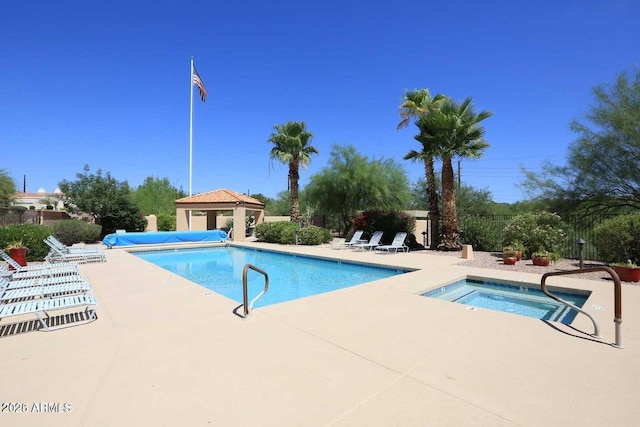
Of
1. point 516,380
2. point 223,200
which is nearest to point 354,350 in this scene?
point 516,380

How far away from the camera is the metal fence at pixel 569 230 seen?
12.5 metres

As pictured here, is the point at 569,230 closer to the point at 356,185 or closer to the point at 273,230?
the point at 356,185

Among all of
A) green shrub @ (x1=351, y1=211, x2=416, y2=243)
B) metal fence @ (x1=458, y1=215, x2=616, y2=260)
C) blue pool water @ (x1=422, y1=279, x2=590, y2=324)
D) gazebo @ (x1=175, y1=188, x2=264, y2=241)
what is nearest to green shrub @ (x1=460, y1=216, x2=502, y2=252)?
metal fence @ (x1=458, y1=215, x2=616, y2=260)

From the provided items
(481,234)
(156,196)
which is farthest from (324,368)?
(156,196)

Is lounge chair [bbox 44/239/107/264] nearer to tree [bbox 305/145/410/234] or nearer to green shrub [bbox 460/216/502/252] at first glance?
tree [bbox 305/145/410/234]

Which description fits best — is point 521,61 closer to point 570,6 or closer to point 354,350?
point 570,6

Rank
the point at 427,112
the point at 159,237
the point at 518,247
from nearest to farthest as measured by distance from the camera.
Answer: the point at 518,247 → the point at 427,112 → the point at 159,237

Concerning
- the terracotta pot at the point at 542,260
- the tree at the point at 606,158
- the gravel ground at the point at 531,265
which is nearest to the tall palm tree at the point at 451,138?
the gravel ground at the point at 531,265

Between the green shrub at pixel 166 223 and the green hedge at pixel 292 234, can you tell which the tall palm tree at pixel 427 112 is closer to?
the green hedge at pixel 292 234

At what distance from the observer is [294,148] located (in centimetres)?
2067

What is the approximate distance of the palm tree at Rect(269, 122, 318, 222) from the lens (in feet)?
67.3

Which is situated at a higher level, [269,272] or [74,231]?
[74,231]

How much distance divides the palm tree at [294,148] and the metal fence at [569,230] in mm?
10159

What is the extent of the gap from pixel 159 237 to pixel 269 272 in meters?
10.5
